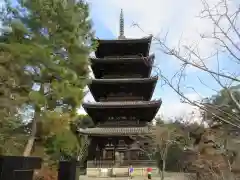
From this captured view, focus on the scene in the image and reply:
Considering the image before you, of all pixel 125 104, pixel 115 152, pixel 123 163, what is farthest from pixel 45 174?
pixel 125 104

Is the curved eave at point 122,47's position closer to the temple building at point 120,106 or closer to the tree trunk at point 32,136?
the temple building at point 120,106

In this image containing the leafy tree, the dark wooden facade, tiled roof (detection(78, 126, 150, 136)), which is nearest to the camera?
the leafy tree

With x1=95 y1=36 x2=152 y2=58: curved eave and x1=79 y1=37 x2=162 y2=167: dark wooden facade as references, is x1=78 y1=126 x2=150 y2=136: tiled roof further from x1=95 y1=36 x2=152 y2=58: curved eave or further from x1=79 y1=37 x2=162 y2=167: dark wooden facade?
x1=95 y1=36 x2=152 y2=58: curved eave

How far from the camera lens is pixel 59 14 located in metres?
17.7

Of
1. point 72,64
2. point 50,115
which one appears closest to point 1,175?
point 50,115

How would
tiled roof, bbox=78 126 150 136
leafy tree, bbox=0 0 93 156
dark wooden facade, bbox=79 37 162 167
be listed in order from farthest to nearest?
dark wooden facade, bbox=79 37 162 167, tiled roof, bbox=78 126 150 136, leafy tree, bbox=0 0 93 156

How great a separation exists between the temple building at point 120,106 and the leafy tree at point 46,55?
421 centimetres

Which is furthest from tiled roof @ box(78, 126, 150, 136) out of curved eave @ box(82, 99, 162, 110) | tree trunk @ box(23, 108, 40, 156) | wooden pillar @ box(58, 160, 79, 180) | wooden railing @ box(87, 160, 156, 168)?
wooden pillar @ box(58, 160, 79, 180)

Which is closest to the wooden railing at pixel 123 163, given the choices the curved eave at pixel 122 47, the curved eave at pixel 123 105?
the curved eave at pixel 123 105

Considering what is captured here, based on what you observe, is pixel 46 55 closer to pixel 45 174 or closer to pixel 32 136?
pixel 32 136

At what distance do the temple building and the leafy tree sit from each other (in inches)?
166

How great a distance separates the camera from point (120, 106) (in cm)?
2156

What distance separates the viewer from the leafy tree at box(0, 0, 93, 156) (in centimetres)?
1586

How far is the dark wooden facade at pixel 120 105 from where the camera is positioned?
21.3m
